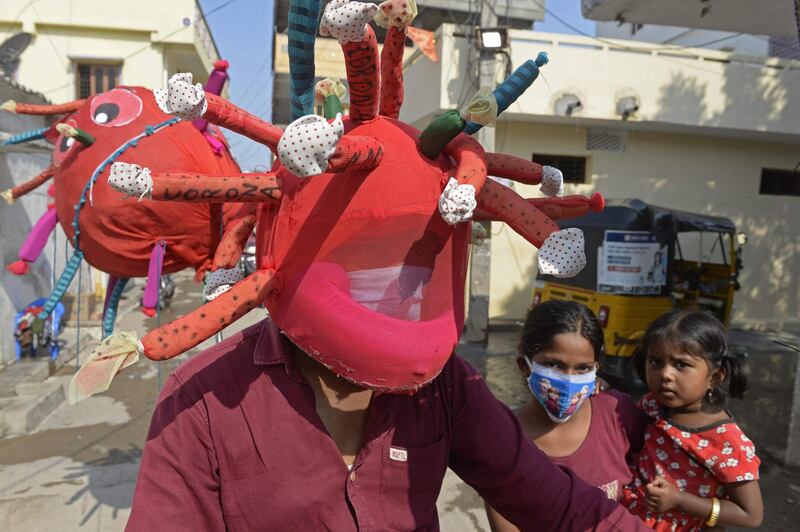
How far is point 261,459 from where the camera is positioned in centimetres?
106

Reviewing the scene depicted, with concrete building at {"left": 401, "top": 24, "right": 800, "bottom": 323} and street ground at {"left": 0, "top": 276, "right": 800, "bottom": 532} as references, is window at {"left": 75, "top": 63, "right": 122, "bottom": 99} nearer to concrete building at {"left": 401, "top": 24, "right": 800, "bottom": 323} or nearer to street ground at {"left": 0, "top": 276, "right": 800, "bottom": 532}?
concrete building at {"left": 401, "top": 24, "right": 800, "bottom": 323}

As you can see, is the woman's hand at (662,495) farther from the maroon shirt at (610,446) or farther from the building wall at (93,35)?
the building wall at (93,35)

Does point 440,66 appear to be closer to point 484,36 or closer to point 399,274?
point 484,36

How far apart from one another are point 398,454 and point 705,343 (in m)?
1.13

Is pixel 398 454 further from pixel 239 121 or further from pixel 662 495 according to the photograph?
pixel 662 495

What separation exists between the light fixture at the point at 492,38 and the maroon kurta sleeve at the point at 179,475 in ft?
23.2

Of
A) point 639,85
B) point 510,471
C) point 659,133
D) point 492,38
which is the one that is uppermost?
point 492,38

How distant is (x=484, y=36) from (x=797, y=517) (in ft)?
19.9

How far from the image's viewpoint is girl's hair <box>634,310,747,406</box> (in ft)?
5.72

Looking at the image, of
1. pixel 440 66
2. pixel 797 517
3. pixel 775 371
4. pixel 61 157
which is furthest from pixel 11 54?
pixel 775 371

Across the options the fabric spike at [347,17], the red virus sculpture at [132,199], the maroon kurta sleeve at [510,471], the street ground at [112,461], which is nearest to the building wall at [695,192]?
the street ground at [112,461]

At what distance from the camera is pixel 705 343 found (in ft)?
5.71

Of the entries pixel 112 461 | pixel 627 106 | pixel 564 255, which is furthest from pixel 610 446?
pixel 627 106

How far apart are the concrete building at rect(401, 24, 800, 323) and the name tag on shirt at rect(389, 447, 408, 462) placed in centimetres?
739
